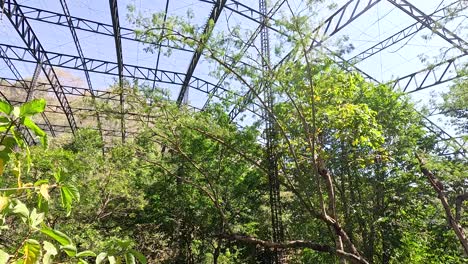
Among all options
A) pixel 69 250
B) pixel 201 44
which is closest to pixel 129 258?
pixel 69 250

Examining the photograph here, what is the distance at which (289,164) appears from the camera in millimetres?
5480

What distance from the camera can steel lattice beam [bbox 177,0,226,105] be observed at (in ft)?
12.7

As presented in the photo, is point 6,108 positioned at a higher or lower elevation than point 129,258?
higher

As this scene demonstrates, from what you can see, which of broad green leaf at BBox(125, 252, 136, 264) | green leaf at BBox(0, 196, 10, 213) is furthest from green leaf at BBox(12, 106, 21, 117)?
broad green leaf at BBox(125, 252, 136, 264)

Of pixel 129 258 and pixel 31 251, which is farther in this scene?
pixel 129 258

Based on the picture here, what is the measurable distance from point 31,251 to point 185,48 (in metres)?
8.60

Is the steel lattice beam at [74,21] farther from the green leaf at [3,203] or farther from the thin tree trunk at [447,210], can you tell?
the green leaf at [3,203]

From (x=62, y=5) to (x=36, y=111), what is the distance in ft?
33.2

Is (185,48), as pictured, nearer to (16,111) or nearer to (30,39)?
(30,39)

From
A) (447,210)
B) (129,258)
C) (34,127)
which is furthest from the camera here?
(447,210)

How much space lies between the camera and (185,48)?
912 cm

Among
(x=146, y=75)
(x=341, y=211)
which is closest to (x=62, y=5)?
(x=146, y=75)

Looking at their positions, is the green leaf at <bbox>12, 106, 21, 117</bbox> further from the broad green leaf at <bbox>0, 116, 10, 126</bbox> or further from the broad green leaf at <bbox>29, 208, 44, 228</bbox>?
the broad green leaf at <bbox>29, 208, 44, 228</bbox>

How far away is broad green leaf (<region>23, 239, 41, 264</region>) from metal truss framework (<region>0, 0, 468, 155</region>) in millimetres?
3246
